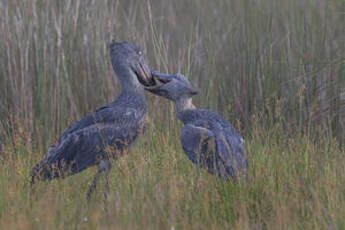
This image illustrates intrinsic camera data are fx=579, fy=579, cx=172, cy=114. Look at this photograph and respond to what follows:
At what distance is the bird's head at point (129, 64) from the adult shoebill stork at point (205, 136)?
0.35 ft

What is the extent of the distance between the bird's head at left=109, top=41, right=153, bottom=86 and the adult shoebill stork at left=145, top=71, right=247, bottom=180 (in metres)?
0.11

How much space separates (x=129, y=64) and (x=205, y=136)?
118cm

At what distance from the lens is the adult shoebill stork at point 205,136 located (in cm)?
424

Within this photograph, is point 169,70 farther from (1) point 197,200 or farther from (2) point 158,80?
(1) point 197,200

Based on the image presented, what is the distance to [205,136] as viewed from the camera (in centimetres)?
451

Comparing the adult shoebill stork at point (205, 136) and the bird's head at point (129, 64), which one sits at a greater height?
the bird's head at point (129, 64)

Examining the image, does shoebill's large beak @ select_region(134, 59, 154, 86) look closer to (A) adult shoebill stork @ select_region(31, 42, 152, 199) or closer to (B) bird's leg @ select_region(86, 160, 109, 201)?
(A) adult shoebill stork @ select_region(31, 42, 152, 199)

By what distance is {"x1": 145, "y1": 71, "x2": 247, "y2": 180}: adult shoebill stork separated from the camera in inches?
167

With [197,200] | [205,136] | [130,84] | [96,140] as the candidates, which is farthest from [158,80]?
[197,200]

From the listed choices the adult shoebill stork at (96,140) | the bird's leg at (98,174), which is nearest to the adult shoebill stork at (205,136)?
the adult shoebill stork at (96,140)

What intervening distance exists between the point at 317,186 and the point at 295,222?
0.50 meters

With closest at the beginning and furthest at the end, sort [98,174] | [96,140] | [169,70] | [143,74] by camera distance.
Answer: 1. [98,174]
2. [96,140]
3. [143,74]
4. [169,70]

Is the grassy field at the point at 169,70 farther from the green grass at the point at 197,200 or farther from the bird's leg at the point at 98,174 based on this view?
the green grass at the point at 197,200

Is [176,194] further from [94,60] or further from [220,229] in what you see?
[94,60]
